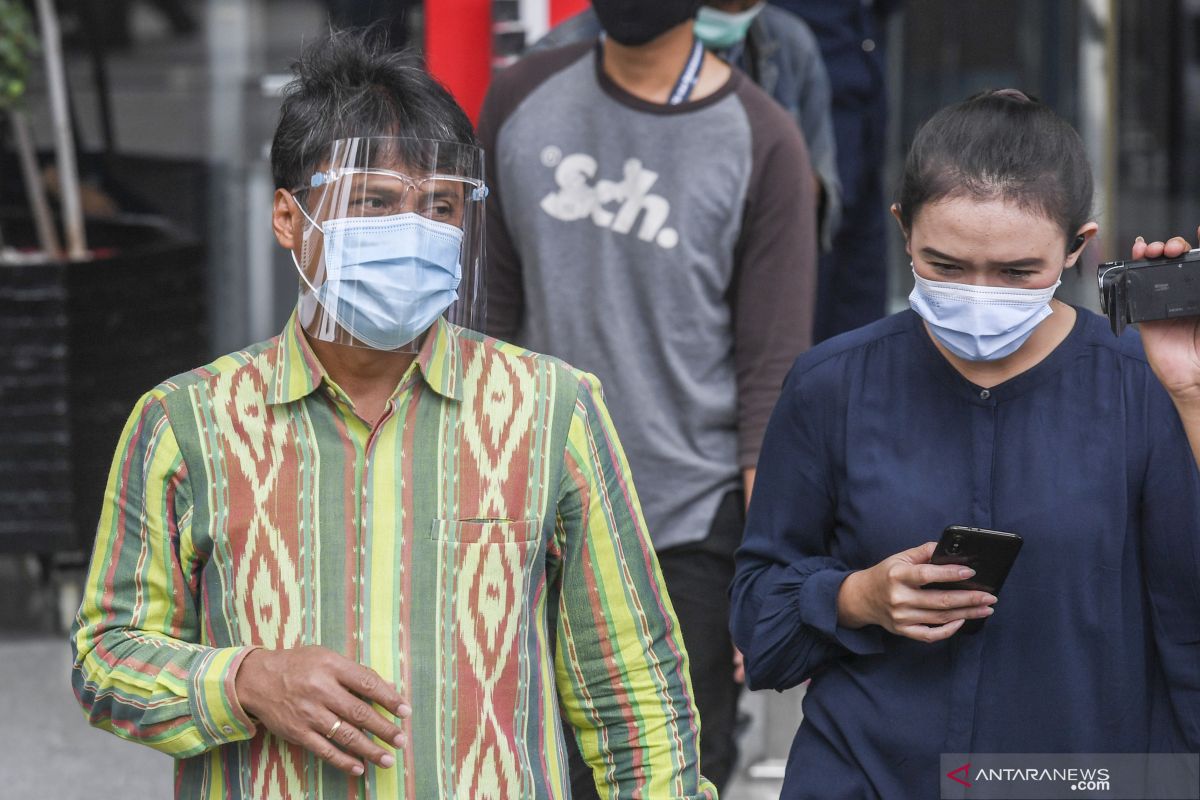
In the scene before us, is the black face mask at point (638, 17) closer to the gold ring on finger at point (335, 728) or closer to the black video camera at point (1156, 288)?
the black video camera at point (1156, 288)

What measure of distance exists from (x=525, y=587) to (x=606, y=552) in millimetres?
122

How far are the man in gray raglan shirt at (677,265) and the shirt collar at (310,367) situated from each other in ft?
3.27

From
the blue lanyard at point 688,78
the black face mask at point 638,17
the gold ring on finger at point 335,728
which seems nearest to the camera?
the gold ring on finger at point 335,728

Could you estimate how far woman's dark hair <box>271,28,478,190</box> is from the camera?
216 centimetres

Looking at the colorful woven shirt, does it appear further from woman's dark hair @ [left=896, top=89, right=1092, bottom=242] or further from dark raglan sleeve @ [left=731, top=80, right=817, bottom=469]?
dark raglan sleeve @ [left=731, top=80, right=817, bottom=469]

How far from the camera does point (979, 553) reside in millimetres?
2104

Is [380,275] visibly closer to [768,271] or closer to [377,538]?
[377,538]

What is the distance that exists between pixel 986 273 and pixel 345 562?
882 millimetres

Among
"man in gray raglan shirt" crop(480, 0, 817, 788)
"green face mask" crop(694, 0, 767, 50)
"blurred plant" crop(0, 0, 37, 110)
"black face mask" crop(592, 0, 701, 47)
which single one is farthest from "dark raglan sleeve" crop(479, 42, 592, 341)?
"blurred plant" crop(0, 0, 37, 110)

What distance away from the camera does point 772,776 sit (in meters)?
4.54

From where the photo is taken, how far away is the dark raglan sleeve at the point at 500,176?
327 cm

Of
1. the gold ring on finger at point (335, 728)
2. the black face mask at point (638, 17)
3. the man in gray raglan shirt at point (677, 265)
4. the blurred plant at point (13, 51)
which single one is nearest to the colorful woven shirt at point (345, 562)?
the gold ring on finger at point (335, 728)

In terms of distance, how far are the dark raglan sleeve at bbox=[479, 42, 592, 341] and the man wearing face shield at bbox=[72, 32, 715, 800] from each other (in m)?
1.03

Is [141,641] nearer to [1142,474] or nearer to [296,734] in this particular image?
[296,734]
